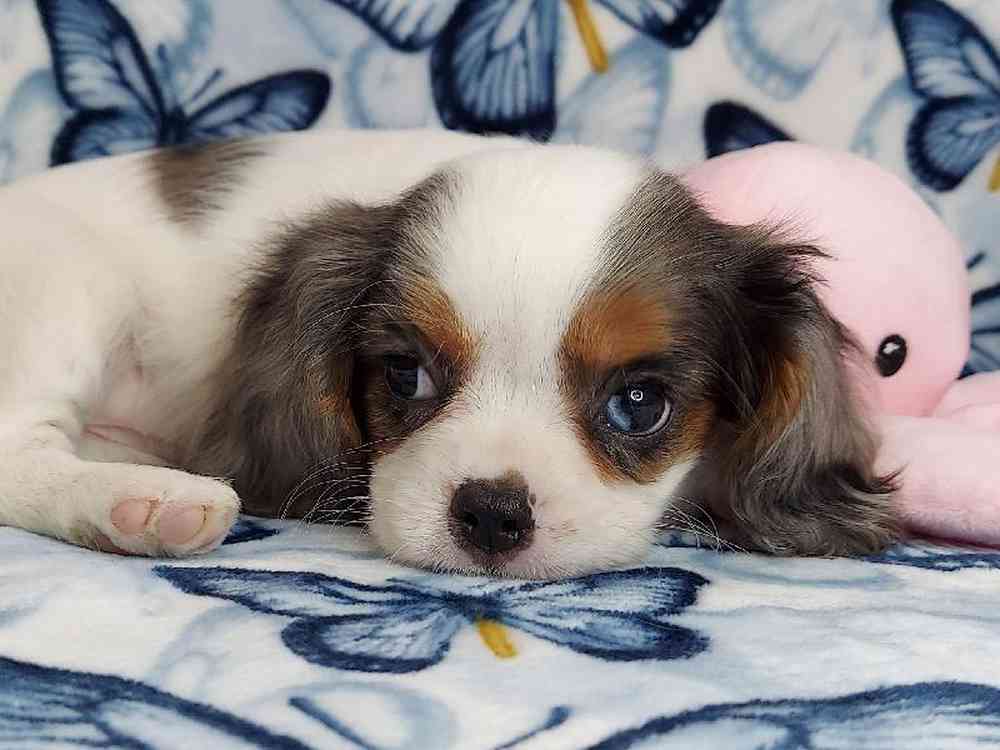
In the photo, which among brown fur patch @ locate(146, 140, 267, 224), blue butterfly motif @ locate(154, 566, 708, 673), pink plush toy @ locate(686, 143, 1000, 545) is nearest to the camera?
blue butterfly motif @ locate(154, 566, 708, 673)

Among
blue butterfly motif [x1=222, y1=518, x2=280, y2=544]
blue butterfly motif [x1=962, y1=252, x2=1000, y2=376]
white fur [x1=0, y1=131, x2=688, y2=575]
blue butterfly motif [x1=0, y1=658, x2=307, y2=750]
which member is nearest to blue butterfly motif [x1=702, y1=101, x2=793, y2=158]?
blue butterfly motif [x1=962, y1=252, x2=1000, y2=376]

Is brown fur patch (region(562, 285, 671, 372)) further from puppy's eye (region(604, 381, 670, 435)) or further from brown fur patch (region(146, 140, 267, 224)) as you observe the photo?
brown fur patch (region(146, 140, 267, 224))

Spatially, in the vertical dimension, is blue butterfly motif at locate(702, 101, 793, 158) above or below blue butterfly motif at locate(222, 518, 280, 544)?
above

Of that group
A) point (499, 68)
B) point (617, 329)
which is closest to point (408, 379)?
point (617, 329)

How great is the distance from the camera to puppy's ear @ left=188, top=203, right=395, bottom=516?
2156 mm

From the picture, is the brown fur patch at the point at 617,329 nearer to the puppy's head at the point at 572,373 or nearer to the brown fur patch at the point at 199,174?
the puppy's head at the point at 572,373

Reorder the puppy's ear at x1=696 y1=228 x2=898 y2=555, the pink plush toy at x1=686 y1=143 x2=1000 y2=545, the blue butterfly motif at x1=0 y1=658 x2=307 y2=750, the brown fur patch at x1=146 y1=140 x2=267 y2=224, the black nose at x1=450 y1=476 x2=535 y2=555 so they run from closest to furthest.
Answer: the blue butterfly motif at x1=0 y1=658 x2=307 y2=750 < the black nose at x1=450 y1=476 x2=535 y2=555 < the puppy's ear at x1=696 y1=228 x2=898 y2=555 < the pink plush toy at x1=686 y1=143 x2=1000 y2=545 < the brown fur patch at x1=146 y1=140 x2=267 y2=224

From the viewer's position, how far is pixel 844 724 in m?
1.31

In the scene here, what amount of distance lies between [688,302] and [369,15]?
1591 mm

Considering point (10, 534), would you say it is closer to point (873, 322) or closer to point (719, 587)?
point (719, 587)

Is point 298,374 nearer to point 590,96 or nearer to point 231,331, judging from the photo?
point 231,331

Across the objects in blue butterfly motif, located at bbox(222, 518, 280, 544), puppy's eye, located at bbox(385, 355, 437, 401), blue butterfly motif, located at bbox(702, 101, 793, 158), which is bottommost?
blue butterfly motif, located at bbox(222, 518, 280, 544)

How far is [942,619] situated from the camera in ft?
5.31

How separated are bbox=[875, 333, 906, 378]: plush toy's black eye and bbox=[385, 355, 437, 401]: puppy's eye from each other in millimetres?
937
